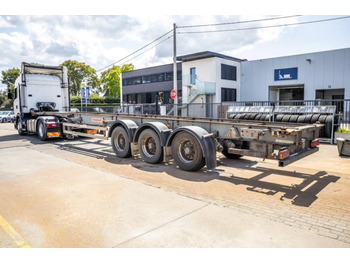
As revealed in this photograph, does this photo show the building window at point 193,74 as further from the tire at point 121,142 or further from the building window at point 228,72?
the tire at point 121,142

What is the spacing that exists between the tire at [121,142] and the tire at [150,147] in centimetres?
61

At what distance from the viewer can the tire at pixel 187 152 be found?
724 cm

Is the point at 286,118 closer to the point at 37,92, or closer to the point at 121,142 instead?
the point at 121,142

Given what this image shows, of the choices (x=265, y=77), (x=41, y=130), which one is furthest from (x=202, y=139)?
(x=265, y=77)

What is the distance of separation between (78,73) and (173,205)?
75.1m

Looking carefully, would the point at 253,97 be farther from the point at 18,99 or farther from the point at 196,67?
the point at 18,99

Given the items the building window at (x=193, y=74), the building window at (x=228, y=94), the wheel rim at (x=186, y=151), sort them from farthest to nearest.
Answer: the building window at (x=193, y=74), the building window at (x=228, y=94), the wheel rim at (x=186, y=151)

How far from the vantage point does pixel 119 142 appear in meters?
9.84

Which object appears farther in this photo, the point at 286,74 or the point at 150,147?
the point at 286,74

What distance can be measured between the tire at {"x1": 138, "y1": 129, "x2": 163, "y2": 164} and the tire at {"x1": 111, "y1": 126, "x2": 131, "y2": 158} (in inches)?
24.2

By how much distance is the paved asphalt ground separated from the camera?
3855 millimetres

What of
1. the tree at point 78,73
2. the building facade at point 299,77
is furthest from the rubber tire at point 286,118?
the tree at point 78,73

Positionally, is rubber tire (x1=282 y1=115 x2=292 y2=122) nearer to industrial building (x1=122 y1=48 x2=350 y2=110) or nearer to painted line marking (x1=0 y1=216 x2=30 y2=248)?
painted line marking (x1=0 y1=216 x2=30 y2=248)

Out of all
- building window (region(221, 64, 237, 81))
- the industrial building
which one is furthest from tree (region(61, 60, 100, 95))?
building window (region(221, 64, 237, 81))
